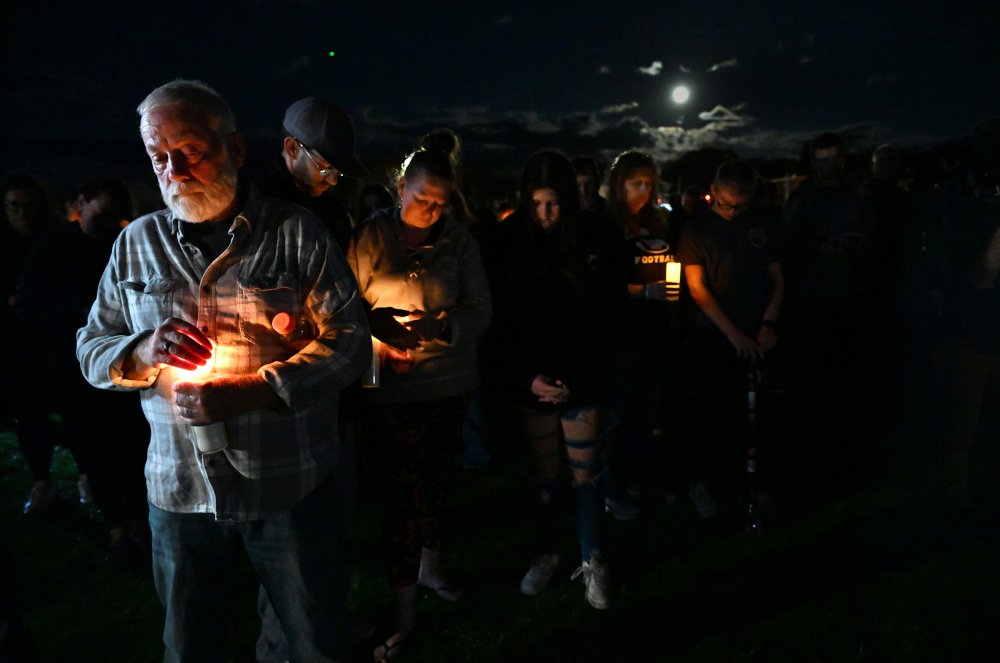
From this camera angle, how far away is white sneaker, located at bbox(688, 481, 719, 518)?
4.38 meters

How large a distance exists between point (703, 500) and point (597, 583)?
1355 mm

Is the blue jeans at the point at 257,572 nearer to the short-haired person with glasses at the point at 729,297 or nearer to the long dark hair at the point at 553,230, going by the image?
the long dark hair at the point at 553,230

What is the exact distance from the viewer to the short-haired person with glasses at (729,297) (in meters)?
4.14

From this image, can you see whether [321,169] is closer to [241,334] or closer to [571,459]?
[241,334]

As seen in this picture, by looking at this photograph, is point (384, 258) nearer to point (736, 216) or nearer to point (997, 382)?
point (736, 216)

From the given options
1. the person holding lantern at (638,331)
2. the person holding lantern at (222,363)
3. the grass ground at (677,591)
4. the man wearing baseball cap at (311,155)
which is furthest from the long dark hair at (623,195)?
the person holding lantern at (222,363)

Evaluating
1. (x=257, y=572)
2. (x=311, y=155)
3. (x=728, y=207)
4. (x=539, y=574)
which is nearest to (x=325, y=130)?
(x=311, y=155)

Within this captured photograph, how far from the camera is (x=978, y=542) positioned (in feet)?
12.8

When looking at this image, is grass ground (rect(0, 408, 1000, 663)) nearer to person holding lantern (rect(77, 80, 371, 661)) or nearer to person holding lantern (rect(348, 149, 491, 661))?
person holding lantern (rect(348, 149, 491, 661))

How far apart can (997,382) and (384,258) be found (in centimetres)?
373

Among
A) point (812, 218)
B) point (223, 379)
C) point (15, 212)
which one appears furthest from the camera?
point (812, 218)

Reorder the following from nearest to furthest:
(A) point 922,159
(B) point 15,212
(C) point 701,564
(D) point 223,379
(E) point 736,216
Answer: (D) point 223,379 < (C) point 701,564 < (E) point 736,216 < (B) point 15,212 < (A) point 922,159

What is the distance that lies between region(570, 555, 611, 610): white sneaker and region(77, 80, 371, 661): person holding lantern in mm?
1695

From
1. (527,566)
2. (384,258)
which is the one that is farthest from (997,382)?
(384,258)
